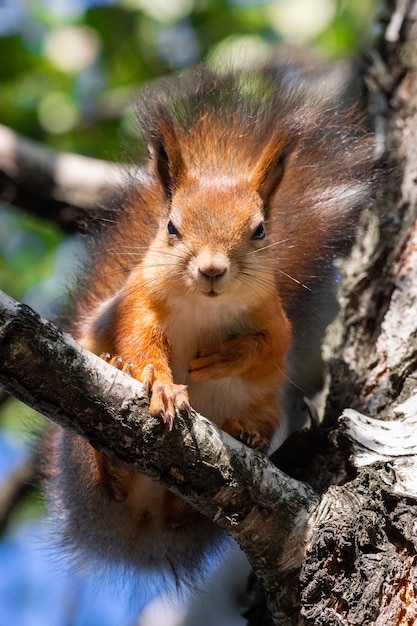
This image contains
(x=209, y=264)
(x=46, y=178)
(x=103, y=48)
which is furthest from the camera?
(x=103, y=48)

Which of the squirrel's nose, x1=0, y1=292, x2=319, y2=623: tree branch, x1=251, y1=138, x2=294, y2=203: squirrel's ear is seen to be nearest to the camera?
x1=0, y1=292, x2=319, y2=623: tree branch

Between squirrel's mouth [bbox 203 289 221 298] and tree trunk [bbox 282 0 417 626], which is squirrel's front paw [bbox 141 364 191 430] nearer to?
squirrel's mouth [bbox 203 289 221 298]

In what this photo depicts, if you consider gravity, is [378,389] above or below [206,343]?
above

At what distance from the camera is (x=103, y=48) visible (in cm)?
418

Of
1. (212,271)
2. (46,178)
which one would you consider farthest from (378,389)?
(46,178)

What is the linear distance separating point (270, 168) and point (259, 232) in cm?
26

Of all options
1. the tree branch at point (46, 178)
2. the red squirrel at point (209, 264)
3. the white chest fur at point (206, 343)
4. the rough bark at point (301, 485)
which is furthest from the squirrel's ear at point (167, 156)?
the tree branch at point (46, 178)

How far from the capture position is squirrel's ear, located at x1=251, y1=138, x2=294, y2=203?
8.33ft

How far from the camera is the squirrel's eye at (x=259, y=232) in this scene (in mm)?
2402

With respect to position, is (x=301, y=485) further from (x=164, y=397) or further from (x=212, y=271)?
(x=212, y=271)

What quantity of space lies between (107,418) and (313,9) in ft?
9.19

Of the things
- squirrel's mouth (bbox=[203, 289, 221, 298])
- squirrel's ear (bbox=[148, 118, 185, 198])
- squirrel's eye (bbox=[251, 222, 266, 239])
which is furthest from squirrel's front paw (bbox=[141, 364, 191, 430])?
squirrel's ear (bbox=[148, 118, 185, 198])

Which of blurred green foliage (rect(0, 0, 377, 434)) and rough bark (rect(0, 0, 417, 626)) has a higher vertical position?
blurred green foliage (rect(0, 0, 377, 434))

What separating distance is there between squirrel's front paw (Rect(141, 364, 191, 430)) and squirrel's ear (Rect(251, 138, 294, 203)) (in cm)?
76
